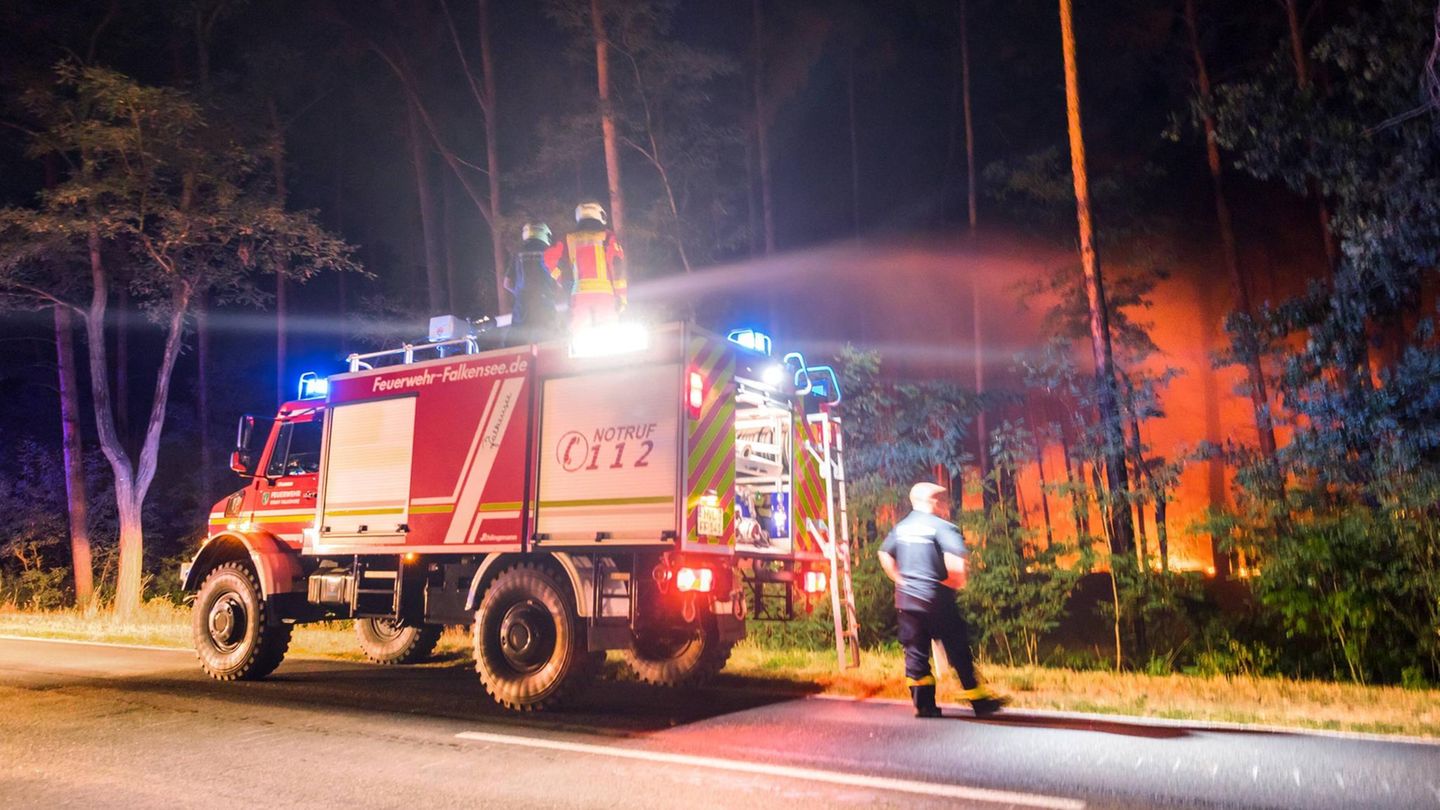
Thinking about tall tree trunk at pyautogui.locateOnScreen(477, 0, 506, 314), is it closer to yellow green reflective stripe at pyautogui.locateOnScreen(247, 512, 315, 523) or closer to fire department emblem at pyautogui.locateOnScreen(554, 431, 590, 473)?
yellow green reflective stripe at pyautogui.locateOnScreen(247, 512, 315, 523)

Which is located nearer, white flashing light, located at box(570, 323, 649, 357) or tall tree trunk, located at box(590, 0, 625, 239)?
white flashing light, located at box(570, 323, 649, 357)

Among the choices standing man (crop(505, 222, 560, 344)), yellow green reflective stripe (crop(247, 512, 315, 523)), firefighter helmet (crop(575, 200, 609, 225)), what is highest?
firefighter helmet (crop(575, 200, 609, 225))

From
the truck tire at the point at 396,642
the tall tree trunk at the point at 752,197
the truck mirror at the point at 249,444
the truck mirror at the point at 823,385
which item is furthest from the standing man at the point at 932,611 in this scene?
the tall tree trunk at the point at 752,197

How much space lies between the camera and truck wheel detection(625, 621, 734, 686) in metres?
8.49

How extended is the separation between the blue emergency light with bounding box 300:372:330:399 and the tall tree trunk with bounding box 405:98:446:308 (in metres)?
15.5

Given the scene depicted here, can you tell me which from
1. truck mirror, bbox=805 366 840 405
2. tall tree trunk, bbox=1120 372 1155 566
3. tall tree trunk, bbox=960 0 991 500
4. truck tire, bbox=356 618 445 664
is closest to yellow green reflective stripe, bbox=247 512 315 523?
truck tire, bbox=356 618 445 664

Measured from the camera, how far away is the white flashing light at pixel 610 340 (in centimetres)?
753

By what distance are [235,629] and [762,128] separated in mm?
19496

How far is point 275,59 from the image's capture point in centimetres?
2130

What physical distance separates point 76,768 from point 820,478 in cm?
613

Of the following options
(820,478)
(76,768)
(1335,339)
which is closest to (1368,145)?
(1335,339)

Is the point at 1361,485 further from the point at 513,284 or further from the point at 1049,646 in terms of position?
the point at 513,284

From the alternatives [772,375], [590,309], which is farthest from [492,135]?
[772,375]

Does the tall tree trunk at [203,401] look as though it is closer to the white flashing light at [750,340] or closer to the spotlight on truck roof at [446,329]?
the spotlight on truck roof at [446,329]
